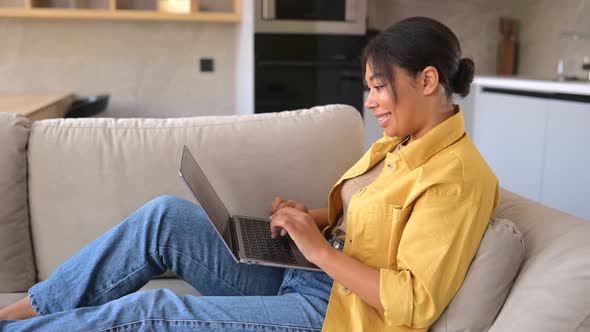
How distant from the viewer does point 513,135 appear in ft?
10.9

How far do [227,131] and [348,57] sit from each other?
7.27 feet

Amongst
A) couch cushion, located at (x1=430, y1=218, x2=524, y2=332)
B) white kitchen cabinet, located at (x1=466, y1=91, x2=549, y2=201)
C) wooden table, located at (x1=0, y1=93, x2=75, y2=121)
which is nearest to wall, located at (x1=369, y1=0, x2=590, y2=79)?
white kitchen cabinet, located at (x1=466, y1=91, x2=549, y2=201)

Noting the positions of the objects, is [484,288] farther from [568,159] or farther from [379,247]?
[568,159]

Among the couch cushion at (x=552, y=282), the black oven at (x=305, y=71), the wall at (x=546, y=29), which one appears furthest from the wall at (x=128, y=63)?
the couch cushion at (x=552, y=282)

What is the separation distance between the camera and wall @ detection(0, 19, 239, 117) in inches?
151

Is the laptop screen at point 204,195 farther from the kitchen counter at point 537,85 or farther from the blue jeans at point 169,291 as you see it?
the kitchen counter at point 537,85

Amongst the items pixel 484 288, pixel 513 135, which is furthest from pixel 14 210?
pixel 513 135

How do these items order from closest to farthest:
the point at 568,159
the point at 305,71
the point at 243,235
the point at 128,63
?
1. the point at 243,235
2. the point at 568,159
3. the point at 305,71
4. the point at 128,63

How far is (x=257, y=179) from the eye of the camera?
179cm

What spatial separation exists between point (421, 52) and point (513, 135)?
2296mm

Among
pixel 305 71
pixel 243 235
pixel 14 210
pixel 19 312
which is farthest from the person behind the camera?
pixel 305 71

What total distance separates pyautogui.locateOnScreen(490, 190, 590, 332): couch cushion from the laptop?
40cm

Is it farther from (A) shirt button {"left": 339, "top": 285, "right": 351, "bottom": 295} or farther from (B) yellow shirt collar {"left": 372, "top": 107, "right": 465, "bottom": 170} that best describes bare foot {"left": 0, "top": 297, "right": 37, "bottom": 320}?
(B) yellow shirt collar {"left": 372, "top": 107, "right": 465, "bottom": 170}

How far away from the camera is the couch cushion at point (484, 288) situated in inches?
42.9
